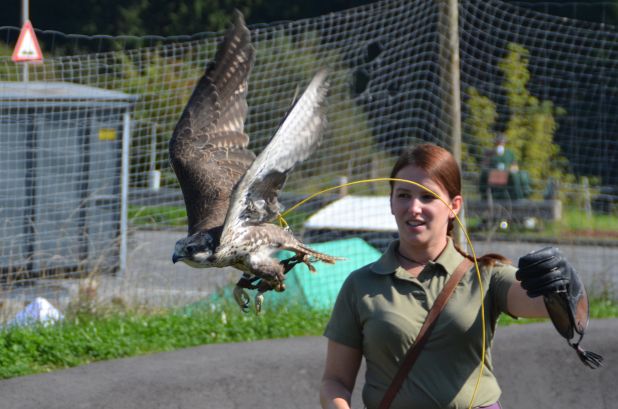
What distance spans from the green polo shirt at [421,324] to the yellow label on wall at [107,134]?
717 centimetres

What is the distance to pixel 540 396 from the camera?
633cm

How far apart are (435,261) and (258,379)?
2.90m

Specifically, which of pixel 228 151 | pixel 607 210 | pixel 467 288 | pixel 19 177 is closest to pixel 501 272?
pixel 467 288

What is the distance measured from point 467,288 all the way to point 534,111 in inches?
414

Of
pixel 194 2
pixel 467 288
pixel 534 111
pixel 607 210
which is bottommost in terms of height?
pixel 194 2

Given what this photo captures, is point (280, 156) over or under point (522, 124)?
over

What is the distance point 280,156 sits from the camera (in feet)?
14.3

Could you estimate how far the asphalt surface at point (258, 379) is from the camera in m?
5.51

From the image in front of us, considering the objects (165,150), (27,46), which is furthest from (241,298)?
(165,150)

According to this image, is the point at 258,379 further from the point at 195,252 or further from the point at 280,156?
the point at 280,156

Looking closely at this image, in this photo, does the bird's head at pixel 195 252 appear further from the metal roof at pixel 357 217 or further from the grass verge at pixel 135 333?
the metal roof at pixel 357 217

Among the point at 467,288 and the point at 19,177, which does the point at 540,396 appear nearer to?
the point at 467,288

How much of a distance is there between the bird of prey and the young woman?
1.03 metres

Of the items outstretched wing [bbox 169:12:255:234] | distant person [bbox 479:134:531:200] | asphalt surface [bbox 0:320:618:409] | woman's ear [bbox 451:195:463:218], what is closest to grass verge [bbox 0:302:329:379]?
asphalt surface [bbox 0:320:618:409]
